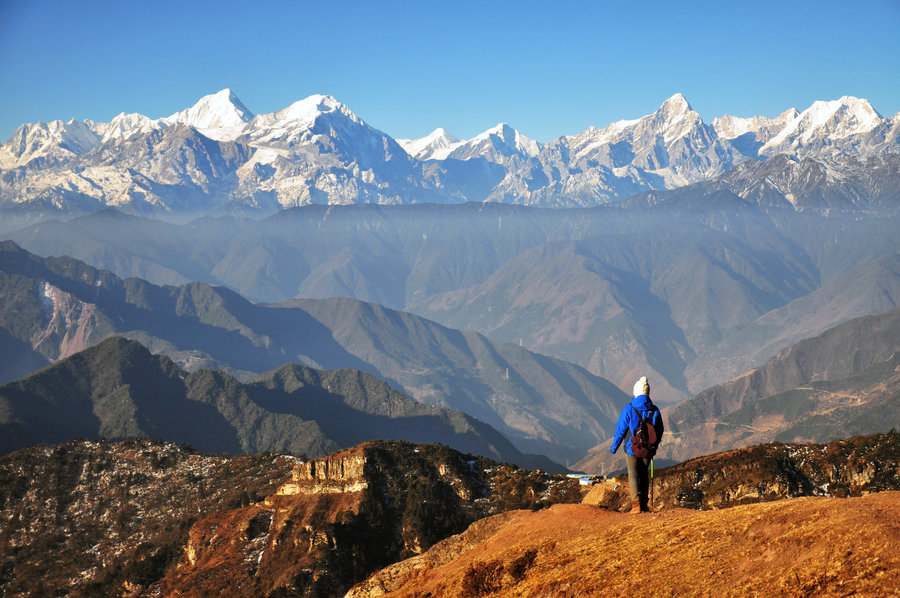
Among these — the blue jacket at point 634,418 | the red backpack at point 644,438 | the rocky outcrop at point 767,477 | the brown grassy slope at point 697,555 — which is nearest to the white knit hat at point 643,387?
the blue jacket at point 634,418

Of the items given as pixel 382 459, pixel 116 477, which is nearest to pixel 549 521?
pixel 382 459

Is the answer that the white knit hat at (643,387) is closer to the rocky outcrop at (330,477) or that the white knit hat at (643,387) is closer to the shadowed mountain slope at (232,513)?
the shadowed mountain slope at (232,513)

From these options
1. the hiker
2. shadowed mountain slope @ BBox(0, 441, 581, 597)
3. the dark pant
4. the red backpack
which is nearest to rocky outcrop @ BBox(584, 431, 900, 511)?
shadowed mountain slope @ BBox(0, 441, 581, 597)

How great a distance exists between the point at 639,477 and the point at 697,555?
20.6 feet

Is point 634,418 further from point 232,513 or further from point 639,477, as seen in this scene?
point 232,513

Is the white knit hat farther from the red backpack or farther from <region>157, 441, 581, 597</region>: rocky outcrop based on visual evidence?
<region>157, 441, 581, 597</region>: rocky outcrop

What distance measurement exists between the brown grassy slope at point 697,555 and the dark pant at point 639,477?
1020 mm

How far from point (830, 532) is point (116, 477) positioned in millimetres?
109610

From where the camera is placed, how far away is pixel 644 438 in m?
33.2

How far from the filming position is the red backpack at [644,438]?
33.0m

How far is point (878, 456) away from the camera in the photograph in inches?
2687

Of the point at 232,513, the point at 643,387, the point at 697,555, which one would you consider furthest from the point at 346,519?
the point at 697,555

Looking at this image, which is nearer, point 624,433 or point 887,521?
point 887,521

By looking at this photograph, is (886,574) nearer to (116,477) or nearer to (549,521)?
(549,521)
